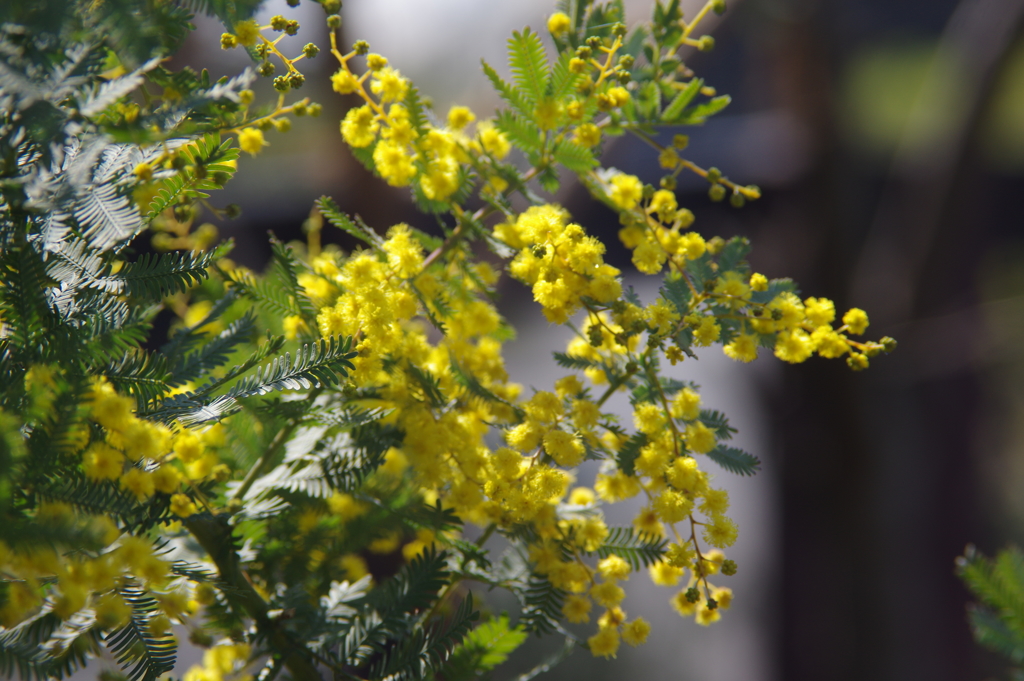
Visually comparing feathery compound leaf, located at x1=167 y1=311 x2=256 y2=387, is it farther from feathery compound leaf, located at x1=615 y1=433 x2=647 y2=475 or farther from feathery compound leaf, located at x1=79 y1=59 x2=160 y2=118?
feathery compound leaf, located at x1=615 y1=433 x2=647 y2=475

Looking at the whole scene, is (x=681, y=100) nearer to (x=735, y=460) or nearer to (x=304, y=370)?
(x=735, y=460)

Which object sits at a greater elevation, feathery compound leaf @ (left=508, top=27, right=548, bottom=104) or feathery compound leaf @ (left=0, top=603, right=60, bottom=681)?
feathery compound leaf @ (left=508, top=27, right=548, bottom=104)

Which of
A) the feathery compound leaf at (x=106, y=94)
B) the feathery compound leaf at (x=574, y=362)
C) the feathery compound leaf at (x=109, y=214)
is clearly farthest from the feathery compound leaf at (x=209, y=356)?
the feathery compound leaf at (x=574, y=362)

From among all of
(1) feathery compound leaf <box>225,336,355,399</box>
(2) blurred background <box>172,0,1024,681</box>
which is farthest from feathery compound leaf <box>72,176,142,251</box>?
(2) blurred background <box>172,0,1024,681</box>

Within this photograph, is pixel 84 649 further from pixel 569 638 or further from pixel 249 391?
pixel 569 638

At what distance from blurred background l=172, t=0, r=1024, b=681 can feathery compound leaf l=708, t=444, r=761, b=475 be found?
4.34 ft

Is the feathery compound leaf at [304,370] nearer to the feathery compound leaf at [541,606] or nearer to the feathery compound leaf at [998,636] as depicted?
the feathery compound leaf at [541,606]

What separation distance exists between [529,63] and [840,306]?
6.70 ft

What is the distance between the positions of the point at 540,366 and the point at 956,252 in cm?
157

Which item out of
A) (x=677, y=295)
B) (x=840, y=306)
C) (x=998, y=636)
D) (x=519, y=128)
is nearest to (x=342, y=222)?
(x=519, y=128)

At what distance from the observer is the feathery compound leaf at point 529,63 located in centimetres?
74

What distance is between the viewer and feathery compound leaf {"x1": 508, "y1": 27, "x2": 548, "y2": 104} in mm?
740

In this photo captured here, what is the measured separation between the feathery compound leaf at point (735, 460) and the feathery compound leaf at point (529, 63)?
0.42 meters

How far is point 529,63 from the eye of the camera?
747mm
